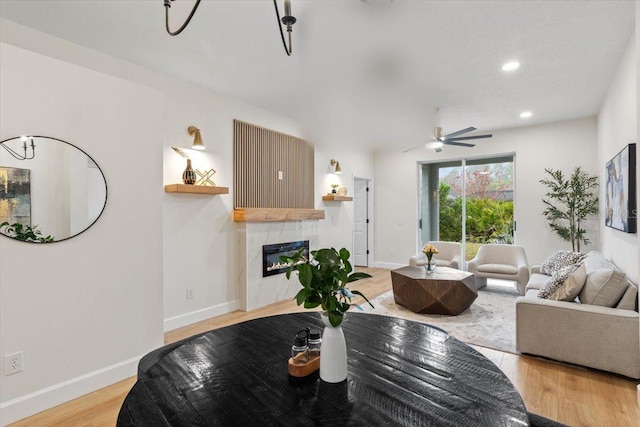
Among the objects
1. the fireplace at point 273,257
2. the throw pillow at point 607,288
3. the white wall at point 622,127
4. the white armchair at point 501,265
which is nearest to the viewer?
the throw pillow at point 607,288

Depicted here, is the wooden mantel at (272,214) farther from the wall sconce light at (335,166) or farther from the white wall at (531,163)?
the white wall at (531,163)

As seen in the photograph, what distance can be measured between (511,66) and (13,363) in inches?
190

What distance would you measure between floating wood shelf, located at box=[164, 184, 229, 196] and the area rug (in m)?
2.46

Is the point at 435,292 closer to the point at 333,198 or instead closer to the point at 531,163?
the point at 333,198

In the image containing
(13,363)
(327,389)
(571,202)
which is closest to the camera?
(327,389)

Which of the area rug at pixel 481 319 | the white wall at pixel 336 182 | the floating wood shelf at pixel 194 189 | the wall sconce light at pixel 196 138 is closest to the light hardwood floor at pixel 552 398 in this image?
the area rug at pixel 481 319

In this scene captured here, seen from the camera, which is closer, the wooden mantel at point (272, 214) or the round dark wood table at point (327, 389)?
the round dark wood table at point (327, 389)

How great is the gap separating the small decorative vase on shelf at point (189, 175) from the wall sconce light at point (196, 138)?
0.66 ft

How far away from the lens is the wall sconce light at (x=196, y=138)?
12.6 ft

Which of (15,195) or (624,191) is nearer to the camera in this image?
(15,195)

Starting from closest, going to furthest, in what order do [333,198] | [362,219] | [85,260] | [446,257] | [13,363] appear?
[13,363] → [85,260] → [446,257] → [333,198] → [362,219]

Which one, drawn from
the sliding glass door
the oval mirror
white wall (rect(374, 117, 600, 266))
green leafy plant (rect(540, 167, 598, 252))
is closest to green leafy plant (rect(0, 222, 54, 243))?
the oval mirror

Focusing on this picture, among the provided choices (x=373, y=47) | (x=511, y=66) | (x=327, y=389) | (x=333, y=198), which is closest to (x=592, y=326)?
(x=511, y=66)

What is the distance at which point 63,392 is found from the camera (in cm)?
230
